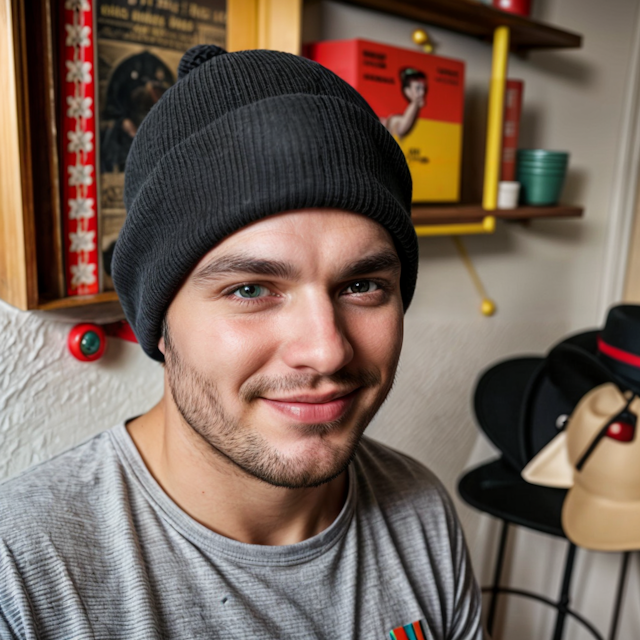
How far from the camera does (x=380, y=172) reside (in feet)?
2.99

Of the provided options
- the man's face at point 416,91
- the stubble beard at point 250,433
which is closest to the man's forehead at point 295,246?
the stubble beard at point 250,433

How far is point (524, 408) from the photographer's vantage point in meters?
1.62

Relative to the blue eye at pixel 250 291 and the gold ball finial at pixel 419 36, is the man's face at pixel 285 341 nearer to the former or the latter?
the blue eye at pixel 250 291

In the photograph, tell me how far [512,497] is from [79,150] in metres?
1.14

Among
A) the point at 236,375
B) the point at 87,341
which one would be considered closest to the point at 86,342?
the point at 87,341

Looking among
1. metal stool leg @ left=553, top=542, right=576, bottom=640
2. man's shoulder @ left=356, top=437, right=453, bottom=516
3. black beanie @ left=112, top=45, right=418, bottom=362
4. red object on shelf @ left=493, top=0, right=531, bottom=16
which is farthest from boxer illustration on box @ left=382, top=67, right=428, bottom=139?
metal stool leg @ left=553, top=542, right=576, bottom=640

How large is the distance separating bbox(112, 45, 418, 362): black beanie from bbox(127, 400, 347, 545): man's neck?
0.55 ft

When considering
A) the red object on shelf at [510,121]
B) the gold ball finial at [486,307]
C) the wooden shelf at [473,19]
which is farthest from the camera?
the gold ball finial at [486,307]

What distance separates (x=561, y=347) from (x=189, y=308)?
101cm

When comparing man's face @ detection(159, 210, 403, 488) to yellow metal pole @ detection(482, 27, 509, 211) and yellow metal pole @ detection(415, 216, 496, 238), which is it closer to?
yellow metal pole @ detection(415, 216, 496, 238)

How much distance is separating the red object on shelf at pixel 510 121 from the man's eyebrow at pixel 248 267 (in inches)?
45.7

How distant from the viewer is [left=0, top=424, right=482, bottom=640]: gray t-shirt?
814 millimetres

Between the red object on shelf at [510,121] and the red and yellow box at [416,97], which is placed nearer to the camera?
the red and yellow box at [416,97]

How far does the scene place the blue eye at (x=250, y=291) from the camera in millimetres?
854
